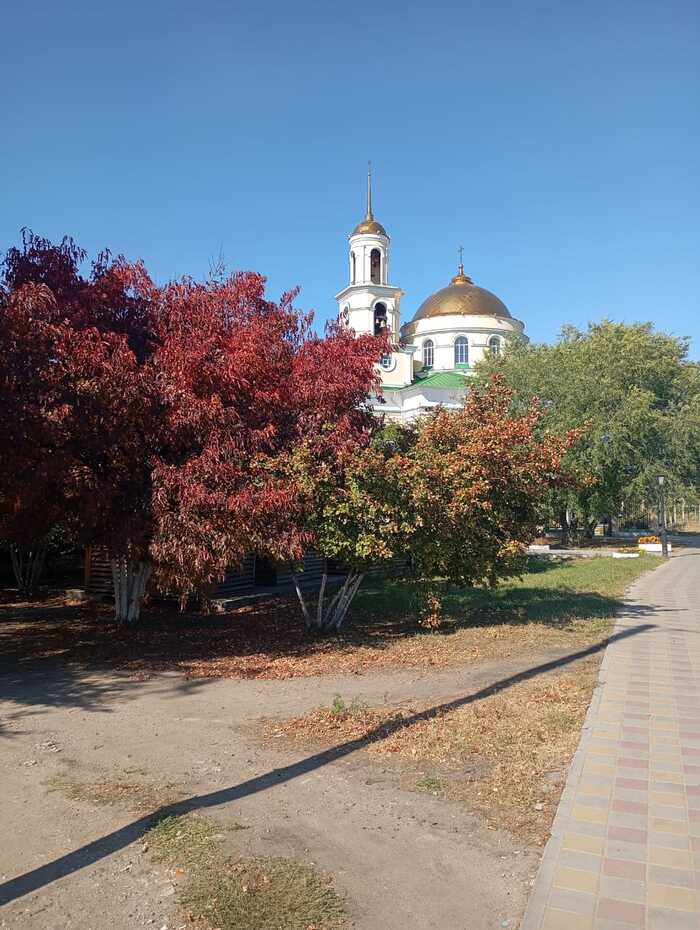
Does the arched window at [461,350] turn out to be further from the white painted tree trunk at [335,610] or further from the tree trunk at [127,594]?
the tree trunk at [127,594]

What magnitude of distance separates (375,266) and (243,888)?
167 ft

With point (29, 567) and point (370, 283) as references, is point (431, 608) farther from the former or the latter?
point (370, 283)

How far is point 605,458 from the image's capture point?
28.6 m

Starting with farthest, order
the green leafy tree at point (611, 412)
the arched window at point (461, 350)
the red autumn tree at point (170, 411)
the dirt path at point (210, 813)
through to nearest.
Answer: the arched window at point (461, 350) → the green leafy tree at point (611, 412) → the red autumn tree at point (170, 411) → the dirt path at point (210, 813)

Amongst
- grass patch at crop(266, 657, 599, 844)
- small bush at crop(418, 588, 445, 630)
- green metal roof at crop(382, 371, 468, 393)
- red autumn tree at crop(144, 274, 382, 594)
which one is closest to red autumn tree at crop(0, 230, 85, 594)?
red autumn tree at crop(144, 274, 382, 594)

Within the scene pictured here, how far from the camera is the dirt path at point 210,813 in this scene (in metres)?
3.70

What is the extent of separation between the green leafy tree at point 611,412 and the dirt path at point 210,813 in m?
22.1

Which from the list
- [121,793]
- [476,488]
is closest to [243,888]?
[121,793]

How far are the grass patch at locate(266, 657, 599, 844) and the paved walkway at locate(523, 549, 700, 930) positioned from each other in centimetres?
19

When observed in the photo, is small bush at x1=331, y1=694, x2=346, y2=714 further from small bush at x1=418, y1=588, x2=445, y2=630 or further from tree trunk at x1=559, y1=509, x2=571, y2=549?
tree trunk at x1=559, y1=509, x2=571, y2=549

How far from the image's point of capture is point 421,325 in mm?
57500

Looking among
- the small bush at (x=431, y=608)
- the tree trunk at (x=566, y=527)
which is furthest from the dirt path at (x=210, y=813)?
the tree trunk at (x=566, y=527)

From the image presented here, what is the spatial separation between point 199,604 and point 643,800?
11.1 meters

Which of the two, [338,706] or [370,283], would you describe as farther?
[370,283]
